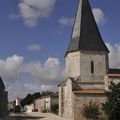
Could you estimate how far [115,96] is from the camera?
37.7 metres

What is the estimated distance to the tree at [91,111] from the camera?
4431cm

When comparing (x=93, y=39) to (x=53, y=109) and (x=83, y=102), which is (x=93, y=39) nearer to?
(x=83, y=102)

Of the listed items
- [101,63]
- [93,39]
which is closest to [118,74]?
[101,63]

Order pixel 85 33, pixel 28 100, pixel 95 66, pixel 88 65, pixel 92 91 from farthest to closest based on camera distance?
1. pixel 28 100
2. pixel 85 33
3. pixel 95 66
4. pixel 88 65
5. pixel 92 91

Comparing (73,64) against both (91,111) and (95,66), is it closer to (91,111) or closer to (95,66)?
(95,66)

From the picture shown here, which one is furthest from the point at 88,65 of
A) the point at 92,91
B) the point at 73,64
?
the point at 92,91

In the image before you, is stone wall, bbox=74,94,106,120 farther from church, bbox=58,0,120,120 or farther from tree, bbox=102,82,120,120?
tree, bbox=102,82,120,120

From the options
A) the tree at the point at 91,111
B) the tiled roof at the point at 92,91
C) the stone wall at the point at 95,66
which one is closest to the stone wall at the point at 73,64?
the stone wall at the point at 95,66

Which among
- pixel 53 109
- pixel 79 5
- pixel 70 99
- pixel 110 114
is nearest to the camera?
pixel 110 114

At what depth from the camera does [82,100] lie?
45188 millimetres

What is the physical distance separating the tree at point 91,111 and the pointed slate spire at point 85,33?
28.7ft

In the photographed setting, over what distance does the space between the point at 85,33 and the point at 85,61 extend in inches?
166

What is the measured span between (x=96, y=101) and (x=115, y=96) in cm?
777

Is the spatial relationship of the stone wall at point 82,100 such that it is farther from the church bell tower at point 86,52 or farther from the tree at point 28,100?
the tree at point 28,100
